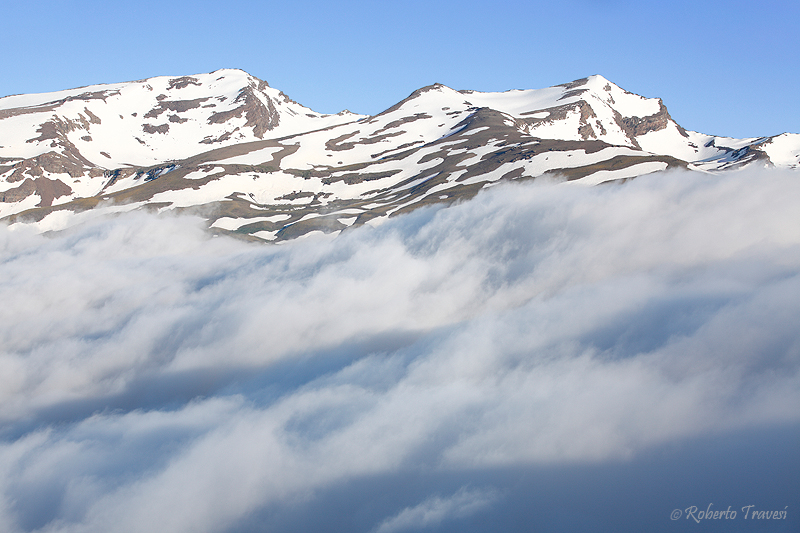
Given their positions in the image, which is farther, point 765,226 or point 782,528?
point 765,226

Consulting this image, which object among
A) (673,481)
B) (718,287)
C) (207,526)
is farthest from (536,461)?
(207,526)

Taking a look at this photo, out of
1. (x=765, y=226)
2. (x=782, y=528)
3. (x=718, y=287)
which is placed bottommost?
(x=782, y=528)

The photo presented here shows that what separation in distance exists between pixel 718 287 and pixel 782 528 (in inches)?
3111

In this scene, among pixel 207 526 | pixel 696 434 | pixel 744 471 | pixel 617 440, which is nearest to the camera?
pixel 744 471

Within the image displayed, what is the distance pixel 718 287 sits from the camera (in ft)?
502

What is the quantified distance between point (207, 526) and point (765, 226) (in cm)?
17929

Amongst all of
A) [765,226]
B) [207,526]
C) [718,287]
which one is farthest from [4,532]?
[765,226]

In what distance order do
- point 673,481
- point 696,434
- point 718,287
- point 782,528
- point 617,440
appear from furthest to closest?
→ point 718,287 < point 617,440 < point 696,434 < point 673,481 < point 782,528

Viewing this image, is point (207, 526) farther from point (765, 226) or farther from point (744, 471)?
point (765, 226)

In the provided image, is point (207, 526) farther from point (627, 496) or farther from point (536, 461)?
point (627, 496)

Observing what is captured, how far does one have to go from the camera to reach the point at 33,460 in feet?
568

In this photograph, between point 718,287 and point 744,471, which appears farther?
point 718,287

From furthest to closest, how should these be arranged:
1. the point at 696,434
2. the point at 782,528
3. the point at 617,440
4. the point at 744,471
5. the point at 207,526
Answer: the point at 207,526, the point at 617,440, the point at 696,434, the point at 744,471, the point at 782,528

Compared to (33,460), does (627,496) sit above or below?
below
